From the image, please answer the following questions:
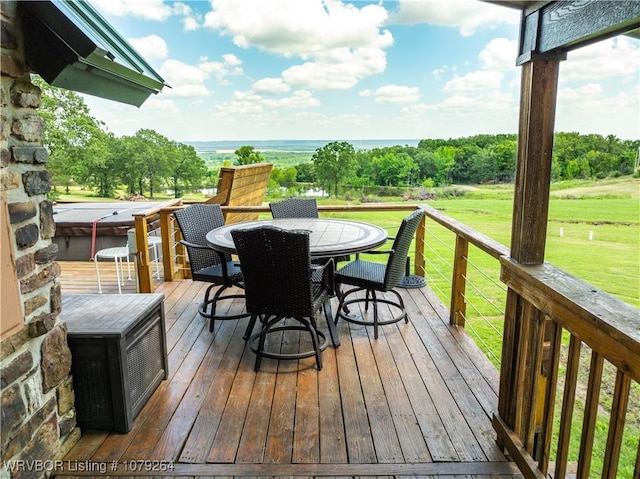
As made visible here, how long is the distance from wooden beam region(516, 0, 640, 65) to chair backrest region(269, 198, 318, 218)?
2.88m

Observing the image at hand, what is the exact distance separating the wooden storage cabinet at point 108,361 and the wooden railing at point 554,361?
6.00ft

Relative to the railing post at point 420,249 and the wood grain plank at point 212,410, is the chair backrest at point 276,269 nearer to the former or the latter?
the wood grain plank at point 212,410

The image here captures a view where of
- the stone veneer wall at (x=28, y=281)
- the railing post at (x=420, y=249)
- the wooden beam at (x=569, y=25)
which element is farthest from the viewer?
the railing post at (x=420, y=249)

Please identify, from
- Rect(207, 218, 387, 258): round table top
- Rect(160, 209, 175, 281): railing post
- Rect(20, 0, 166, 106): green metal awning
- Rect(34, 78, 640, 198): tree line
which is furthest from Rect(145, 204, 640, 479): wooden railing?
Rect(160, 209, 175, 281): railing post

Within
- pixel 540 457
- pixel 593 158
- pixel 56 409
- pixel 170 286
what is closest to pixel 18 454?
pixel 56 409

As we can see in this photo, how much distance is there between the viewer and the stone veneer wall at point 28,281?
5.38ft

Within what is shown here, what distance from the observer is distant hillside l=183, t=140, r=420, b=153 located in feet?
26.3

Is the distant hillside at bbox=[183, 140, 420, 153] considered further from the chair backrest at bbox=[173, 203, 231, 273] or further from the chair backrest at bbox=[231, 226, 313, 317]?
the chair backrest at bbox=[231, 226, 313, 317]

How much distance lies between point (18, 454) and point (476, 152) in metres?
4.20

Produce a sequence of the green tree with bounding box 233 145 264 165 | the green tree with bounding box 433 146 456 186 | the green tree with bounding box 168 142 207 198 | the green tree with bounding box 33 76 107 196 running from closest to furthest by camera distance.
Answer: the green tree with bounding box 433 146 456 186
the green tree with bounding box 168 142 207 198
the green tree with bounding box 233 145 264 165
the green tree with bounding box 33 76 107 196

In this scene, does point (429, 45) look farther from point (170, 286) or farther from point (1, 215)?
point (1, 215)

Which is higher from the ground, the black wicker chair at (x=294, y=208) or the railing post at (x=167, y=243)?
the black wicker chair at (x=294, y=208)

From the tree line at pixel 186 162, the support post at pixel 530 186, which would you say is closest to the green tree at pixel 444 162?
the tree line at pixel 186 162

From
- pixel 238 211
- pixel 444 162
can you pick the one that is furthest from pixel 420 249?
pixel 238 211
